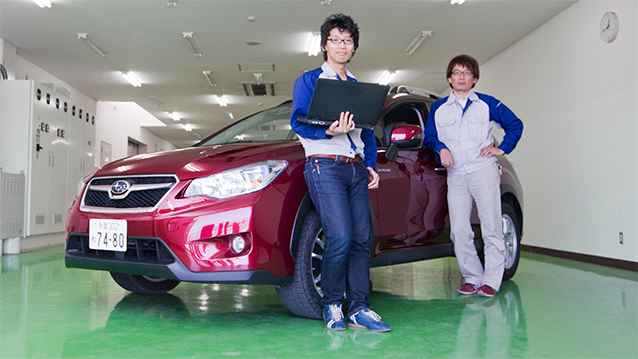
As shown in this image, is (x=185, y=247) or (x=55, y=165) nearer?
(x=185, y=247)

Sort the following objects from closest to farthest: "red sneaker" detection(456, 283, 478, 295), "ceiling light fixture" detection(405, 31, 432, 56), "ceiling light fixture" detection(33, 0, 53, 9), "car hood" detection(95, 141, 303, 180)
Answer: "car hood" detection(95, 141, 303, 180), "red sneaker" detection(456, 283, 478, 295), "ceiling light fixture" detection(33, 0, 53, 9), "ceiling light fixture" detection(405, 31, 432, 56)

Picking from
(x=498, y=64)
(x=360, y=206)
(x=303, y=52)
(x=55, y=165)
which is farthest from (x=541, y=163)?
(x=55, y=165)

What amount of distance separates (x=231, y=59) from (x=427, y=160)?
20.6 ft

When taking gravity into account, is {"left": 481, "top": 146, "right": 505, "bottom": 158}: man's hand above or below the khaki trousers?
above

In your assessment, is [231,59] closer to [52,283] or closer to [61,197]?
[61,197]

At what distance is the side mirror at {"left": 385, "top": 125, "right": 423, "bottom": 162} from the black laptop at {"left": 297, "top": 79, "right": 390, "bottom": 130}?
569 millimetres

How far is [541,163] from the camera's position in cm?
685

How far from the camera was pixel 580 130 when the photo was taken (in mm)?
6004

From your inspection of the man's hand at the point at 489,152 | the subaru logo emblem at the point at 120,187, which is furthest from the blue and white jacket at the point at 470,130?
the subaru logo emblem at the point at 120,187

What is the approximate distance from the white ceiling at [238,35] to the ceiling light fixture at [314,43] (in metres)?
0.12

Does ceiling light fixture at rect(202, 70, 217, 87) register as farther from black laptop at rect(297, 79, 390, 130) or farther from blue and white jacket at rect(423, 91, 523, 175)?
black laptop at rect(297, 79, 390, 130)

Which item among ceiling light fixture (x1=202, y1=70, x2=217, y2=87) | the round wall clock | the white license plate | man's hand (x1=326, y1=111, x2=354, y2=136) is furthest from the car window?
ceiling light fixture (x1=202, y1=70, x2=217, y2=87)

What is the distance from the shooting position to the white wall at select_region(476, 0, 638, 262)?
5195mm

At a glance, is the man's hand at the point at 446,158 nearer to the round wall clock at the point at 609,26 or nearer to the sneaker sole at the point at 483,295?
the sneaker sole at the point at 483,295
